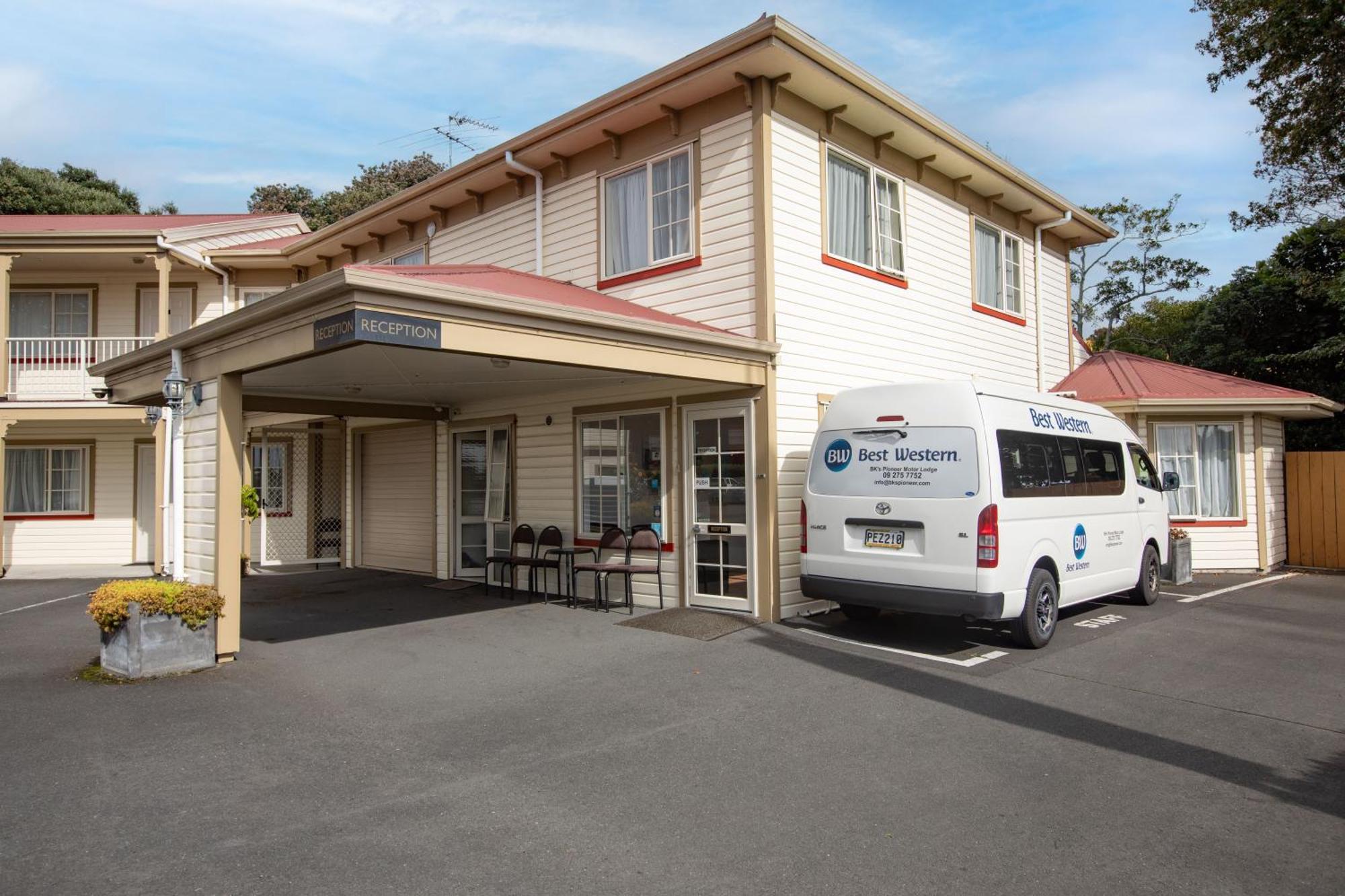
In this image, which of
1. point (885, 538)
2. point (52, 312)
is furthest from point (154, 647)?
point (52, 312)

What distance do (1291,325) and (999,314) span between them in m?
9.76

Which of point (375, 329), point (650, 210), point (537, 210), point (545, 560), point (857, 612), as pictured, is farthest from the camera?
point (537, 210)

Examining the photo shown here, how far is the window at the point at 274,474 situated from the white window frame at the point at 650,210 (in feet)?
28.0

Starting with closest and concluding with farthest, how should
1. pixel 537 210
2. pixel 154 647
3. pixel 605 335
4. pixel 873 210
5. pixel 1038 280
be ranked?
pixel 154 647, pixel 605 335, pixel 873 210, pixel 537 210, pixel 1038 280

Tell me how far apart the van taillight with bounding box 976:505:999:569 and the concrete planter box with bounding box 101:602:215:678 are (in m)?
6.45

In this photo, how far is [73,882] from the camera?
346 centimetres

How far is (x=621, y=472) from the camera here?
1027 cm

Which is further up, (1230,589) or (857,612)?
(857,612)

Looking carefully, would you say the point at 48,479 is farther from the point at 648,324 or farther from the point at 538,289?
the point at 648,324

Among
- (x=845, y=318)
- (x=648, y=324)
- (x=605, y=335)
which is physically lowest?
(x=605, y=335)

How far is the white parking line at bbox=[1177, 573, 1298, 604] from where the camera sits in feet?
34.0

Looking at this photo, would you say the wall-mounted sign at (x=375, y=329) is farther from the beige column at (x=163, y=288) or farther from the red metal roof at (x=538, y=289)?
the beige column at (x=163, y=288)

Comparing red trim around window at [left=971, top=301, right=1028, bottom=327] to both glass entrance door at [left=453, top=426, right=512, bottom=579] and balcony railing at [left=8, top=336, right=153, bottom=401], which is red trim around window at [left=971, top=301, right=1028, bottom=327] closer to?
glass entrance door at [left=453, top=426, right=512, bottom=579]

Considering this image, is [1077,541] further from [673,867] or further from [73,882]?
[73,882]
